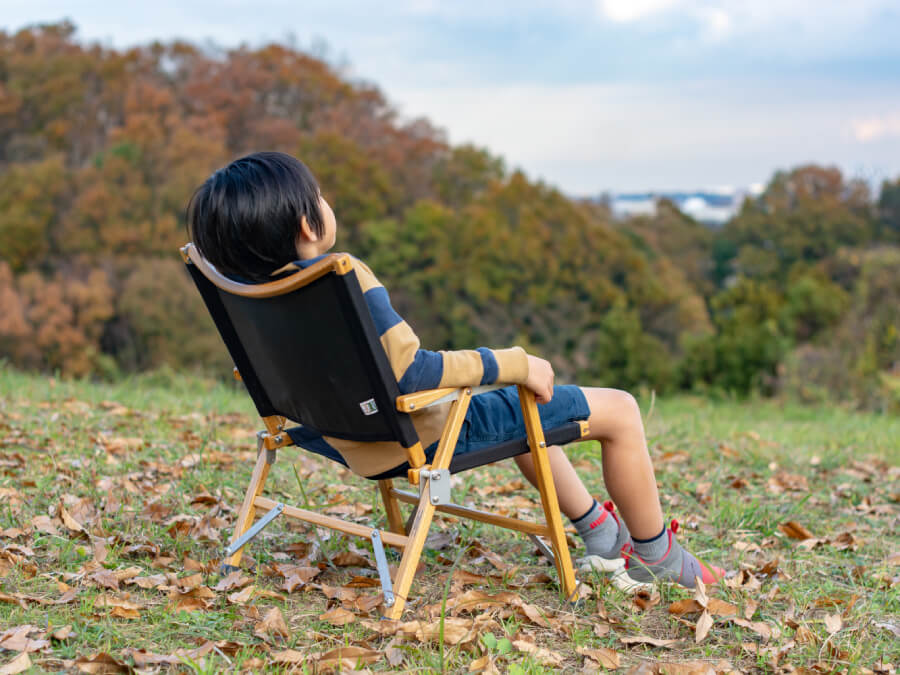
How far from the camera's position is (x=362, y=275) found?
2.16m

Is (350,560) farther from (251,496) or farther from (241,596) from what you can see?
(241,596)

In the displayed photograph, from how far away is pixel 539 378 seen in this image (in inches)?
89.1

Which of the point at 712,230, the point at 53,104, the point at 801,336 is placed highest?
the point at 53,104

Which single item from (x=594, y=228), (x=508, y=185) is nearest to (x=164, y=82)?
(x=508, y=185)

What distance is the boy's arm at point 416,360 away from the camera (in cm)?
214

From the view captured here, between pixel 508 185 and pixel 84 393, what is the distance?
34.3 meters

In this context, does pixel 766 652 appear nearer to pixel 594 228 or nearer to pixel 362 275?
pixel 362 275

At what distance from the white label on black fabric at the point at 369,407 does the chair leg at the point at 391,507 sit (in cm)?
74

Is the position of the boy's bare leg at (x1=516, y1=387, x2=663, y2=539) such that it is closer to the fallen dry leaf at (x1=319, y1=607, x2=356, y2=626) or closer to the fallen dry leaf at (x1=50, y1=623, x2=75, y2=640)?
the fallen dry leaf at (x1=319, y1=607, x2=356, y2=626)

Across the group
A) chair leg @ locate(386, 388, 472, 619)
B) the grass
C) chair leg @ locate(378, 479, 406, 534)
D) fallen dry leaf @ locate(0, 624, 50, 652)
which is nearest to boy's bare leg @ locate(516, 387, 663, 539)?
the grass

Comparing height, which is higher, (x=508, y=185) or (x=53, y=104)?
(x=53, y=104)

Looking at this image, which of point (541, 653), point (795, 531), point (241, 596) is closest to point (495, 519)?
point (541, 653)

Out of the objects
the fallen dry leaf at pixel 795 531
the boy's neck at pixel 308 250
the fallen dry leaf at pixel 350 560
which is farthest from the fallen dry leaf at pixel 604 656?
the fallen dry leaf at pixel 795 531

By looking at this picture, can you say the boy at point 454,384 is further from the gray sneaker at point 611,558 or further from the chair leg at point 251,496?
the chair leg at point 251,496
